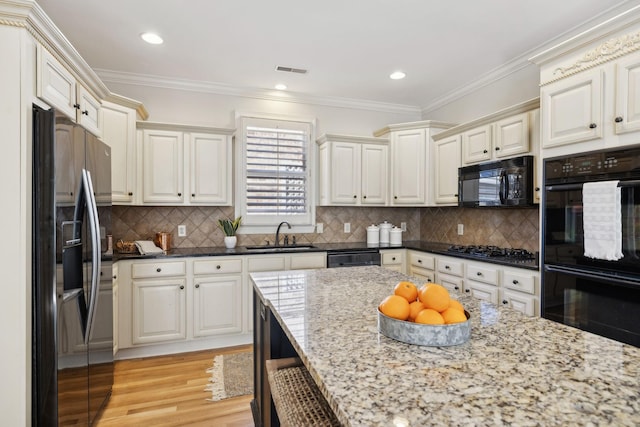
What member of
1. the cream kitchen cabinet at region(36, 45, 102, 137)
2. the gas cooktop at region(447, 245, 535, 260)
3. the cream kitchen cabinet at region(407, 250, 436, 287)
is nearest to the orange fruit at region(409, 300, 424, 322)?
the cream kitchen cabinet at region(36, 45, 102, 137)

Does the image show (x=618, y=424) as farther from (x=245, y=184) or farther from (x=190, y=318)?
(x=245, y=184)

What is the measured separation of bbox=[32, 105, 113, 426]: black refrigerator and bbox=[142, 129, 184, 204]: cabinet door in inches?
51.5

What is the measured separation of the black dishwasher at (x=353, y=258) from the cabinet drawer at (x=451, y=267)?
0.66 m

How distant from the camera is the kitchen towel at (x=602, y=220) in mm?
1949

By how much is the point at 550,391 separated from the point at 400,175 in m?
3.53

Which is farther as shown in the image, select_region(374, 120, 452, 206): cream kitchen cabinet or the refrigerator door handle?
select_region(374, 120, 452, 206): cream kitchen cabinet

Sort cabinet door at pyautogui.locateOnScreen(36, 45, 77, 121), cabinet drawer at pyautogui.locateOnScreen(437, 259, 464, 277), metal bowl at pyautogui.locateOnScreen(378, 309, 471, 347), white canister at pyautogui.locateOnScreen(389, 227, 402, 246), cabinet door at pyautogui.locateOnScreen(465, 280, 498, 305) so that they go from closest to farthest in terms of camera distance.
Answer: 1. metal bowl at pyautogui.locateOnScreen(378, 309, 471, 347)
2. cabinet door at pyautogui.locateOnScreen(36, 45, 77, 121)
3. cabinet door at pyautogui.locateOnScreen(465, 280, 498, 305)
4. cabinet drawer at pyautogui.locateOnScreen(437, 259, 464, 277)
5. white canister at pyautogui.locateOnScreen(389, 227, 402, 246)

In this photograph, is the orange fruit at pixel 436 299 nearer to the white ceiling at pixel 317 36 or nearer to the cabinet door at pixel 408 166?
the white ceiling at pixel 317 36

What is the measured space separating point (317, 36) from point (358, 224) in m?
2.35

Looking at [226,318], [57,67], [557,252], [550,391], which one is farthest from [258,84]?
[550,391]

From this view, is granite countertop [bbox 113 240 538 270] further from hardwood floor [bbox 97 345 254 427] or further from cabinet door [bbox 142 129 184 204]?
hardwood floor [bbox 97 345 254 427]

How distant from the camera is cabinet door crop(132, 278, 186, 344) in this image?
10.2 feet

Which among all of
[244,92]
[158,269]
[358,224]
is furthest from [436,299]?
[244,92]

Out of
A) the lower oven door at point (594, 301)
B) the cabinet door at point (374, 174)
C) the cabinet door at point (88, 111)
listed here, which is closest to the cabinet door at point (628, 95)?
the lower oven door at point (594, 301)
